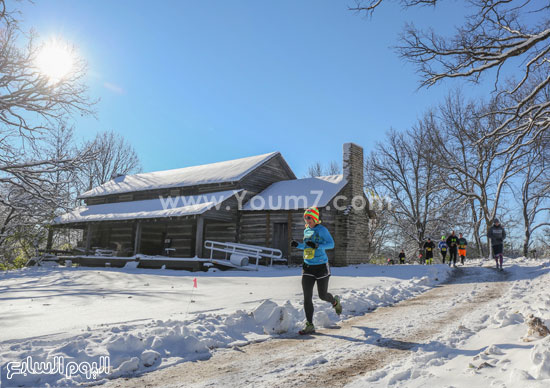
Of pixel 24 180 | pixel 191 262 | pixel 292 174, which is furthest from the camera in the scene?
pixel 292 174

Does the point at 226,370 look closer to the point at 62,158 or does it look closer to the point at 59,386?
the point at 59,386

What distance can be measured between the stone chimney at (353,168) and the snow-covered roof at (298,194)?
0.47m

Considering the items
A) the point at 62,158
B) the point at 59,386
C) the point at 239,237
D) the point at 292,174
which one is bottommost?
the point at 59,386

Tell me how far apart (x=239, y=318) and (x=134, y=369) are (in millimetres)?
1935

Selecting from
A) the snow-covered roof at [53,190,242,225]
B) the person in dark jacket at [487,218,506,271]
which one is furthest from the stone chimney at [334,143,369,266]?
the person in dark jacket at [487,218,506,271]

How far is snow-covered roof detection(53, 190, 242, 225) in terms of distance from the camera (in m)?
18.9

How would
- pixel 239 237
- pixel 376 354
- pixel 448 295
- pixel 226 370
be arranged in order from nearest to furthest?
pixel 226 370
pixel 376 354
pixel 448 295
pixel 239 237

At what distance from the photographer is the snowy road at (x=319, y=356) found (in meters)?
3.21

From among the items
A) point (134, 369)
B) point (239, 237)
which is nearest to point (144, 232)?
point (239, 237)

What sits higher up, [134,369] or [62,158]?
[62,158]

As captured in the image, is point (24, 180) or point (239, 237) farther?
point (239, 237)

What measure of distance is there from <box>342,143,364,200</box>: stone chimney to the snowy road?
14942 mm

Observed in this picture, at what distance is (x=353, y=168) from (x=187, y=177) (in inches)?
449

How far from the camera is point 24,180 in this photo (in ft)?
44.2
